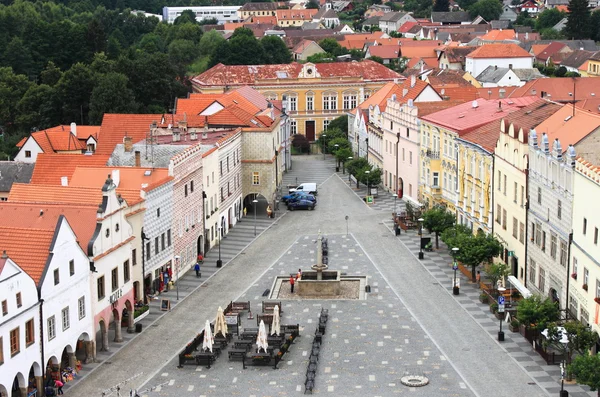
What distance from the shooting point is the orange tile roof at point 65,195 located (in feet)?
203

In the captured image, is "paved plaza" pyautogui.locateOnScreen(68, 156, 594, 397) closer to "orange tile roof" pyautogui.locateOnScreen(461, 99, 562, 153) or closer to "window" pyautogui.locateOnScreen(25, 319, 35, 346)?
"window" pyautogui.locateOnScreen(25, 319, 35, 346)

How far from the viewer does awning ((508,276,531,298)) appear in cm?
6108

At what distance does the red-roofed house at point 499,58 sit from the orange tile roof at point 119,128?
7724 cm

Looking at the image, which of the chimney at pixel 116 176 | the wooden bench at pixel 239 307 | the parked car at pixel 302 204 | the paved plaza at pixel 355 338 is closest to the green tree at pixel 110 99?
the parked car at pixel 302 204

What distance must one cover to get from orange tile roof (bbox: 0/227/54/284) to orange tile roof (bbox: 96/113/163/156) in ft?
152

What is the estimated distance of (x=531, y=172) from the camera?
6362cm

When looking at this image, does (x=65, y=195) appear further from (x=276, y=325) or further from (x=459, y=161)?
(x=459, y=161)

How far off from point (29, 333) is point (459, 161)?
41.5m

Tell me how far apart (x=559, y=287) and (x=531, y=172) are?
27.3 feet

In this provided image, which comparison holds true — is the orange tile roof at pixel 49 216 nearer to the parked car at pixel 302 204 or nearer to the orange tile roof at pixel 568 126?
the orange tile roof at pixel 568 126

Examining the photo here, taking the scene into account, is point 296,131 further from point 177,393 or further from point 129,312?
point 177,393

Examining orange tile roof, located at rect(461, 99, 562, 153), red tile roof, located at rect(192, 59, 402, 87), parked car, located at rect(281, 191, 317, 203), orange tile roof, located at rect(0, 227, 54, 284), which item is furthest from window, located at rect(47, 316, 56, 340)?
red tile roof, located at rect(192, 59, 402, 87)

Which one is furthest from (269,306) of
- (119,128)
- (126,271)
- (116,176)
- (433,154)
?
(119,128)

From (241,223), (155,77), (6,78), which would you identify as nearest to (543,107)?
(241,223)
